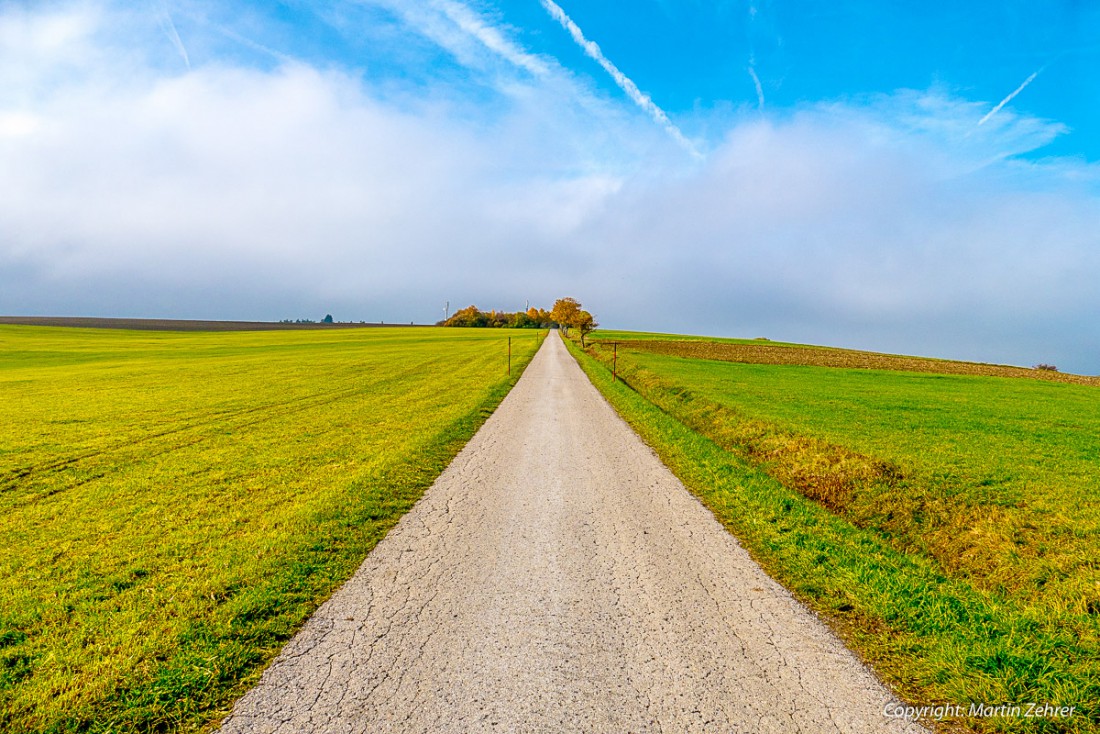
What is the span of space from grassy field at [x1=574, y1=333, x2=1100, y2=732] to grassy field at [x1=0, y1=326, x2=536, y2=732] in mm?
5740

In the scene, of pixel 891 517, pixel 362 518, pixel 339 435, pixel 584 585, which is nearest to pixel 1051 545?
pixel 891 517

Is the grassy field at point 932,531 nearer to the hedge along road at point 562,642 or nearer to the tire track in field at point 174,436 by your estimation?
the hedge along road at point 562,642

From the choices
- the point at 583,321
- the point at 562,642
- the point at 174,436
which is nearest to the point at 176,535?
the point at 562,642

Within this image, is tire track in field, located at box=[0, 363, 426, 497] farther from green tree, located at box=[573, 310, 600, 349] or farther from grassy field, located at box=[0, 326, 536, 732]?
green tree, located at box=[573, 310, 600, 349]

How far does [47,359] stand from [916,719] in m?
66.3

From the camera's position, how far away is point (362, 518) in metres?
7.54

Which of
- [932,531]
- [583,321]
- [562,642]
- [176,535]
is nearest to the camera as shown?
[562,642]

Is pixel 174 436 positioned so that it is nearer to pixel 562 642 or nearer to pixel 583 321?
pixel 562 642

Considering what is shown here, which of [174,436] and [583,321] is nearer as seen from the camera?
[174,436]

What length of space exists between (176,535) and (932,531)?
12.0 meters

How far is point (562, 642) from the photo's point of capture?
4.35 meters

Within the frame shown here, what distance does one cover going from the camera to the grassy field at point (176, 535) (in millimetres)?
A: 3895

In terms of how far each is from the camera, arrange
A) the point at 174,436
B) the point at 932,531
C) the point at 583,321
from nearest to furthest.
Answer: the point at 932,531
the point at 174,436
the point at 583,321

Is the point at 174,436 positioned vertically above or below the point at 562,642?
below
